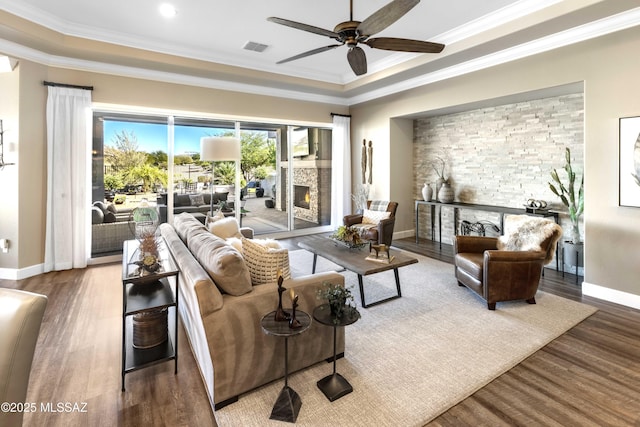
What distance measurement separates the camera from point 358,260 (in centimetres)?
364

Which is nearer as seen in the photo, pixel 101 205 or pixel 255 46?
pixel 255 46

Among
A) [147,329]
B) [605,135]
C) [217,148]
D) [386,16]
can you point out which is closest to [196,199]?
[217,148]

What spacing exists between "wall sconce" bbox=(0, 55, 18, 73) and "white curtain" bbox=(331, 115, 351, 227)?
17.3ft

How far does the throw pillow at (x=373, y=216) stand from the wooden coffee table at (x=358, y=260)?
166 cm

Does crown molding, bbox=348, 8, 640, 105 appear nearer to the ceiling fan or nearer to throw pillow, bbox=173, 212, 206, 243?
the ceiling fan

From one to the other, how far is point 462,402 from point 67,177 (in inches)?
220

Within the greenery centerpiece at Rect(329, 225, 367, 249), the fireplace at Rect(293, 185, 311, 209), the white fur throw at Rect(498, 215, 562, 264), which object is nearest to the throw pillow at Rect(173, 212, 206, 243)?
the greenery centerpiece at Rect(329, 225, 367, 249)

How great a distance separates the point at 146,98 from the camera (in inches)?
208

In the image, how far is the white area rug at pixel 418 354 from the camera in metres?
2.02

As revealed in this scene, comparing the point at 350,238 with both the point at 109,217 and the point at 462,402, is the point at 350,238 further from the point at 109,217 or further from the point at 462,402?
the point at 109,217

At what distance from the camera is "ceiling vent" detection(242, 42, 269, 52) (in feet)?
15.8

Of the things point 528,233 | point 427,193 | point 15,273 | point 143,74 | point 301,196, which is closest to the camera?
point 528,233

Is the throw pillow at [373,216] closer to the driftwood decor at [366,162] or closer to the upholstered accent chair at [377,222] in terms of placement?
the upholstered accent chair at [377,222]

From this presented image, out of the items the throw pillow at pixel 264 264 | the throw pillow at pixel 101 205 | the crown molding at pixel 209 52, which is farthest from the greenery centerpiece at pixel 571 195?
the throw pillow at pixel 101 205
